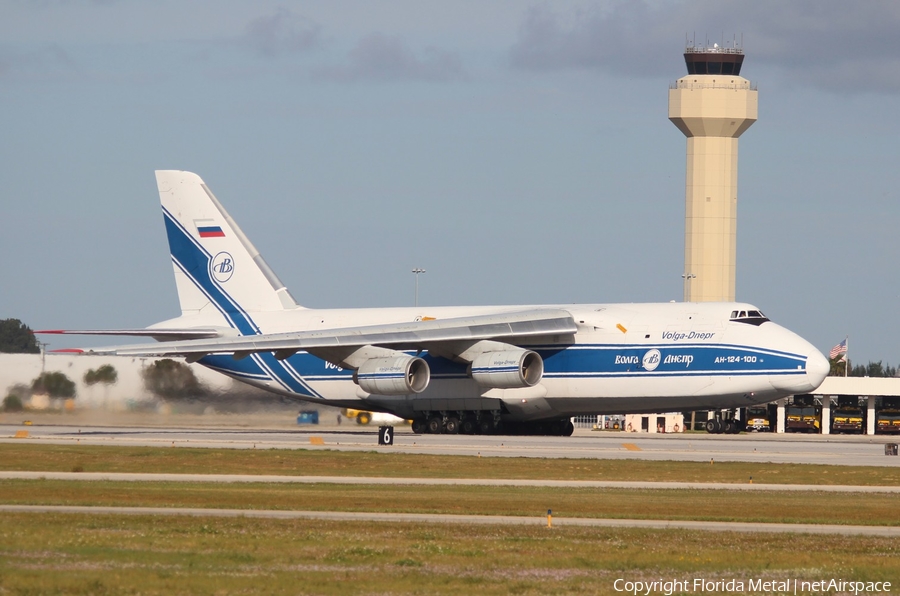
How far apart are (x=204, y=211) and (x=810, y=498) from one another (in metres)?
31.3

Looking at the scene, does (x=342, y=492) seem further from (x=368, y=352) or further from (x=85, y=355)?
(x=85, y=355)

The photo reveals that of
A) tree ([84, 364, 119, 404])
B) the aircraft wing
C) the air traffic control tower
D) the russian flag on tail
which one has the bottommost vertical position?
tree ([84, 364, 119, 404])

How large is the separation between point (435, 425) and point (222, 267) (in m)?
10.3

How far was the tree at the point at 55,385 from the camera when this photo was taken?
44.7 meters

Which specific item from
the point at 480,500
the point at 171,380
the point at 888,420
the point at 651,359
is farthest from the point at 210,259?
the point at 888,420

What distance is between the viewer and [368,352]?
43.4 metres

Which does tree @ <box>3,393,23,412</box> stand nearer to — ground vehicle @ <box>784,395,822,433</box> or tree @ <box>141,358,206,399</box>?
tree @ <box>141,358,206,399</box>

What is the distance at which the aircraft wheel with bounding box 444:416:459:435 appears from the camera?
4478 cm

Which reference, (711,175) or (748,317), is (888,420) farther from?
(711,175)

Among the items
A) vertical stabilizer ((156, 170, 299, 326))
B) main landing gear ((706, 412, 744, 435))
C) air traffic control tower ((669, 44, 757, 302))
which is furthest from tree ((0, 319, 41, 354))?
air traffic control tower ((669, 44, 757, 302))

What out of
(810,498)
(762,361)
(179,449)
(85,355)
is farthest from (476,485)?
(85,355)

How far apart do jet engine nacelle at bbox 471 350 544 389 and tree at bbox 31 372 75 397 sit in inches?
542

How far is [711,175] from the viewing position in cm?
10756

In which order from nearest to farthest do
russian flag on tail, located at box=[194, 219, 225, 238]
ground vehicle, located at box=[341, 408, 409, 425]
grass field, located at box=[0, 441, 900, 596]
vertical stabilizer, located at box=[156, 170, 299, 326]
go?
grass field, located at box=[0, 441, 900, 596] → vertical stabilizer, located at box=[156, 170, 299, 326] → russian flag on tail, located at box=[194, 219, 225, 238] → ground vehicle, located at box=[341, 408, 409, 425]
